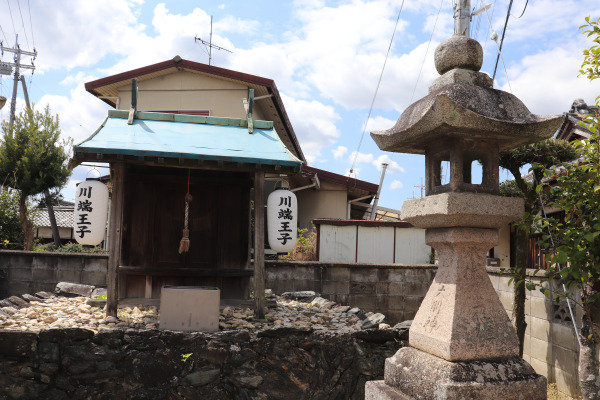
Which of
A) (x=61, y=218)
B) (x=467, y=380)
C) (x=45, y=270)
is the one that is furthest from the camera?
(x=61, y=218)

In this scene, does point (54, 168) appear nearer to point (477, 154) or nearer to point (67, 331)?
point (67, 331)

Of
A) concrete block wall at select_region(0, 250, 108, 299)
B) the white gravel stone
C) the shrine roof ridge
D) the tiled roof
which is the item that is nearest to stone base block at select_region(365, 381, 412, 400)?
the white gravel stone

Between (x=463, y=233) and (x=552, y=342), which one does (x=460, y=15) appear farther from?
(x=552, y=342)

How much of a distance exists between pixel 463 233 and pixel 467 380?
122 cm

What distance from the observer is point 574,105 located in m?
14.6

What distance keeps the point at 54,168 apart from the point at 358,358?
15847mm

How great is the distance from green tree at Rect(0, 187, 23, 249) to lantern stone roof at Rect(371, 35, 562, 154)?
17600mm

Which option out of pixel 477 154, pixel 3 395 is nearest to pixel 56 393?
pixel 3 395

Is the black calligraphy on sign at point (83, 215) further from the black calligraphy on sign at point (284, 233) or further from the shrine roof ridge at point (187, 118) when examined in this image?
the black calligraphy on sign at point (284, 233)

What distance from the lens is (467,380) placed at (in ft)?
12.2

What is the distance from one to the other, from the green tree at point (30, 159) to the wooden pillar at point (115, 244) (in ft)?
37.0

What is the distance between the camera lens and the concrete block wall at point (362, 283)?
38.9 ft

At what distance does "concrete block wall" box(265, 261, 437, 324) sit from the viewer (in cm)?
1186

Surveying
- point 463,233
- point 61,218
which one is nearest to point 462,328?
point 463,233
